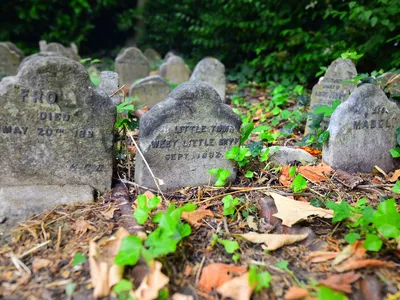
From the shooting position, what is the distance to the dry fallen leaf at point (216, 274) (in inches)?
69.6

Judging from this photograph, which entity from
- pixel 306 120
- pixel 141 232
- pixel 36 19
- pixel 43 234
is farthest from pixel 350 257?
pixel 36 19

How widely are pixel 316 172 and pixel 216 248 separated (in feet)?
4.42

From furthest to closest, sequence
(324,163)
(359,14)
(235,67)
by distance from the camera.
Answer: (235,67) < (359,14) < (324,163)

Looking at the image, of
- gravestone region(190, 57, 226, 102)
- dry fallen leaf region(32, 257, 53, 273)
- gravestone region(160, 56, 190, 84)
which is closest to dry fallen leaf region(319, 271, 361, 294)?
dry fallen leaf region(32, 257, 53, 273)

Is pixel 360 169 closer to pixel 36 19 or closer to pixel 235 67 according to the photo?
pixel 235 67

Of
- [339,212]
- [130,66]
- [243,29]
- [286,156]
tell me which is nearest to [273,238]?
[339,212]

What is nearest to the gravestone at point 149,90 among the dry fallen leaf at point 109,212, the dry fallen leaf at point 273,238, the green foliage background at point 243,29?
the green foliage background at point 243,29

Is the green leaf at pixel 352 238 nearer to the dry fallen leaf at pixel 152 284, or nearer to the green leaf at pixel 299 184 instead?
the green leaf at pixel 299 184

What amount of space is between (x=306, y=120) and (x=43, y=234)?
3.63 meters

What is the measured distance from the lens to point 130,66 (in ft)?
26.0

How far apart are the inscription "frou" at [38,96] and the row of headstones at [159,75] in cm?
373

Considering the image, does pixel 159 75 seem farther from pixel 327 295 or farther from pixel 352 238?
pixel 327 295

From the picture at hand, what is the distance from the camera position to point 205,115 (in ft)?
9.08

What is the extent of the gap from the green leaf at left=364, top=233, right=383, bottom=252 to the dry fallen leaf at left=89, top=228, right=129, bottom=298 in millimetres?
1261
